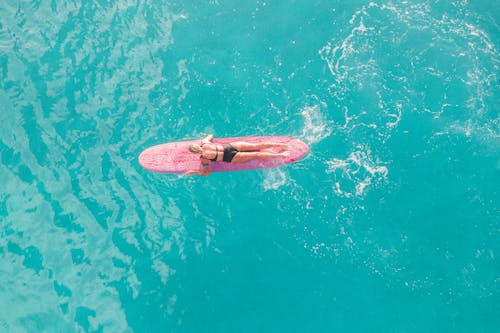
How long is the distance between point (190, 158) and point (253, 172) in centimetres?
267

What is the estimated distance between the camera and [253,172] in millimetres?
18062

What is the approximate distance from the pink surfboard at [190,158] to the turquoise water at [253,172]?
Result: 16.3 inches

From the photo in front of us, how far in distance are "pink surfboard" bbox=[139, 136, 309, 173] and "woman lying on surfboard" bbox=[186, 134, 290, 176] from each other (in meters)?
0.55

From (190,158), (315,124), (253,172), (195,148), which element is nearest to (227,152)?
(195,148)

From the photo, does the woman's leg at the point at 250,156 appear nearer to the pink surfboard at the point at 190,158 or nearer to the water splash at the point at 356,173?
the pink surfboard at the point at 190,158

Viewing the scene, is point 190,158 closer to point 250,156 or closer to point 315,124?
point 250,156

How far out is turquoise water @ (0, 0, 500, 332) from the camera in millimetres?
17172

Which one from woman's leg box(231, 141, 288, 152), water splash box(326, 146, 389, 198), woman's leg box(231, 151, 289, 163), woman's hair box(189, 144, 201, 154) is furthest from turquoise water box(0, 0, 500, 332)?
woman's hair box(189, 144, 201, 154)

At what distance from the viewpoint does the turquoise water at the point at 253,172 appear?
56.3 feet

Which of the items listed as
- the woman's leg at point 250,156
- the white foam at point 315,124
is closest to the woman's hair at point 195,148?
the woman's leg at point 250,156

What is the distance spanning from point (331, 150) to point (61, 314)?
1259 centimetres

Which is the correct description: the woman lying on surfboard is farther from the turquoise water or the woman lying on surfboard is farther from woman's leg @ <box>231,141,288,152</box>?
the turquoise water

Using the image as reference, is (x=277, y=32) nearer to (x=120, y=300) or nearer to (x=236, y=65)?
(x=236, y=65)

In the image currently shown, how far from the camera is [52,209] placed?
57.6ft
